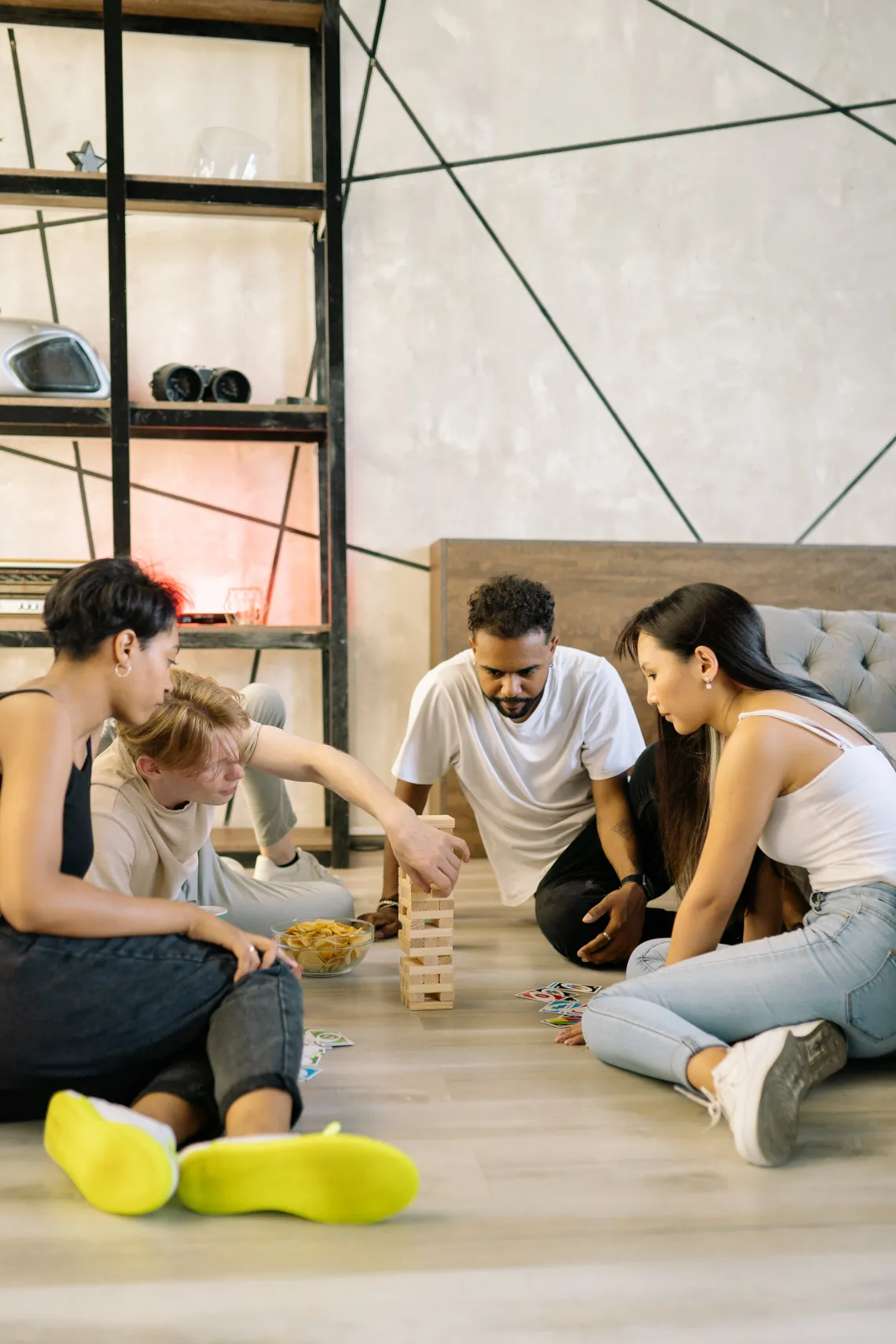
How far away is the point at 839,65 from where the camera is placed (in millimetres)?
4066

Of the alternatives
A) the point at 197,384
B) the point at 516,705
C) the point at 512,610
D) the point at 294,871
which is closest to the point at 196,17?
the point at 197,384

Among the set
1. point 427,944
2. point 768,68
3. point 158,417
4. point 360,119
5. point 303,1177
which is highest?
point 768,68

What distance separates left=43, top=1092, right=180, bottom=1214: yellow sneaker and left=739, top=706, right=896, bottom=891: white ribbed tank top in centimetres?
103

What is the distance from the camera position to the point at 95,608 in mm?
1624

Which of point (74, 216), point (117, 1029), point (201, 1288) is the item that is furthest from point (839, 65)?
point (201, 1288)

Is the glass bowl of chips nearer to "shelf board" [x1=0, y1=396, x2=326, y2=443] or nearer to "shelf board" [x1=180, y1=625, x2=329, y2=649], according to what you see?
"shelf board" [x1=180, y1=625, x2=329, y2=649]

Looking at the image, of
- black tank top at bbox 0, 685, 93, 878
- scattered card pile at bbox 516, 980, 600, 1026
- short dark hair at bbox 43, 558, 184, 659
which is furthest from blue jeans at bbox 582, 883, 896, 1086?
short dark hair at bbox 43, 558, 184, 659

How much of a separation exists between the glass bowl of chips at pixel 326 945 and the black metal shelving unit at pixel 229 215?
1.25 meters

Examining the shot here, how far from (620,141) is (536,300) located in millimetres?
601

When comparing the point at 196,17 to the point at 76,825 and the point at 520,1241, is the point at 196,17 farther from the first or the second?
the point at 520,1241

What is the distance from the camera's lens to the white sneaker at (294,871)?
9.53ft

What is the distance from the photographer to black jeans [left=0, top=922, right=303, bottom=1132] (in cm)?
151

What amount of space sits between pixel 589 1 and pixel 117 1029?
145 inches

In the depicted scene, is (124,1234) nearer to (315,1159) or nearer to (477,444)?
(315,1159)
